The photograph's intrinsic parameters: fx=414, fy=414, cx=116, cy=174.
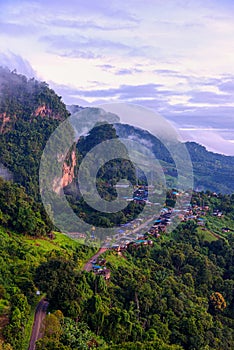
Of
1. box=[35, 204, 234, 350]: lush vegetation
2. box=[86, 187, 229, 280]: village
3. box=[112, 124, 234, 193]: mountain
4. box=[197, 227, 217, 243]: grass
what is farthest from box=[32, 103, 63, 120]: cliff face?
box=[112, 124, 234, 193]: mountain

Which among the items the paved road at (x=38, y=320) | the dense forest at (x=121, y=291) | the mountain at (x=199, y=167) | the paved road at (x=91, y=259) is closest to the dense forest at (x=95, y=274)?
the dense forest at (x=121, y=291)

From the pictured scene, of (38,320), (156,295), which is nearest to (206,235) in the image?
(156,295)

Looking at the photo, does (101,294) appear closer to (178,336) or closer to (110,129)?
(178,336)

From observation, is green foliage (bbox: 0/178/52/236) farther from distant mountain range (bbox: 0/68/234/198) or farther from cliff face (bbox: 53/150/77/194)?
cliff face (bbox: 53/150/77/194)

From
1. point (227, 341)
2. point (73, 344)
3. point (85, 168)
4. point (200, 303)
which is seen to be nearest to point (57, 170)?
point (85, 168)

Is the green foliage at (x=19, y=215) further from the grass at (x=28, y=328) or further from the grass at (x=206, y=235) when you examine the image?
the grass at (x=206, y=235)

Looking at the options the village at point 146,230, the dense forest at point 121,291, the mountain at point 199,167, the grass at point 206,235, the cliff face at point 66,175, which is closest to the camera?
the dense forest at point 121,291

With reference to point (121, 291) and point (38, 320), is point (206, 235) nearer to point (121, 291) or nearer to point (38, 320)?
point (121, 291)
